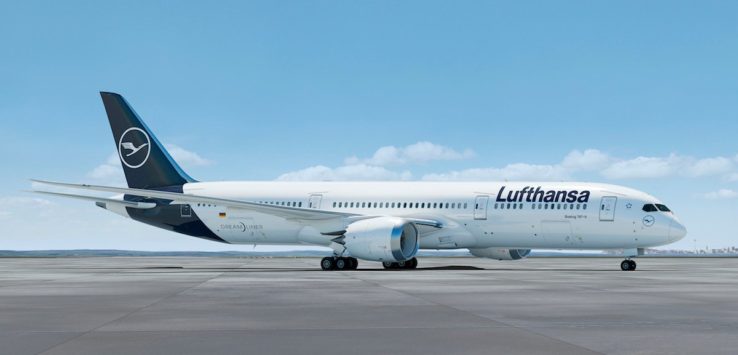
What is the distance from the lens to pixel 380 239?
100.0 ft

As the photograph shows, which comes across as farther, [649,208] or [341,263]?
[341,263]

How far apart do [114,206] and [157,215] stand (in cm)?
215

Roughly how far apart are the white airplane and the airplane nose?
40 mm

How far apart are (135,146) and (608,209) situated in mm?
21635

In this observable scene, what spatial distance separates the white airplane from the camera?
103 feet

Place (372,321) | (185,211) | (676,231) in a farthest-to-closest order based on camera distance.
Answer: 1. (185,211)
2. (676,231)
3. (372,321)

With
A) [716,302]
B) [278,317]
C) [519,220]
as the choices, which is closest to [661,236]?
[519,220]

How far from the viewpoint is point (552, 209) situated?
32.0 meters

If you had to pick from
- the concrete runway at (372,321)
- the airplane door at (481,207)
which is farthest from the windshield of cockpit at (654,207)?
the concrete runway at (372,321)

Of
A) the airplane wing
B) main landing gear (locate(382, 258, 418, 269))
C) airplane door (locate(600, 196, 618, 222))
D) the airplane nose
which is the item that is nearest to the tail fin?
the airplane wing

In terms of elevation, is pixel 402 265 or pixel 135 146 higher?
pixel 135 146

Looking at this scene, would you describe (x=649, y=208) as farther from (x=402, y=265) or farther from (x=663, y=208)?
(x=402, y=265)

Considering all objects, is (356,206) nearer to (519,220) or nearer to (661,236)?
(519,220)

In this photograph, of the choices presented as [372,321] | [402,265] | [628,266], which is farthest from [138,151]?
[372,321]
